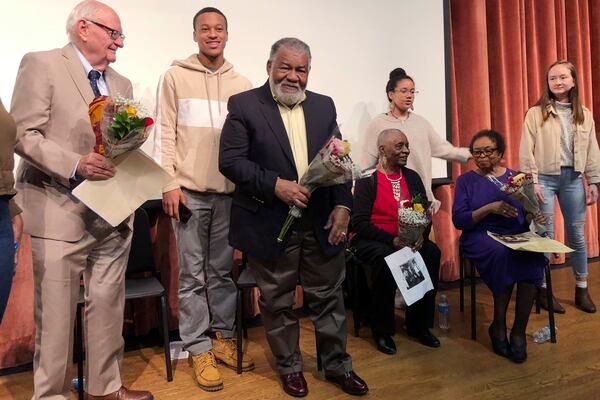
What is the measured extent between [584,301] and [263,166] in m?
2.63

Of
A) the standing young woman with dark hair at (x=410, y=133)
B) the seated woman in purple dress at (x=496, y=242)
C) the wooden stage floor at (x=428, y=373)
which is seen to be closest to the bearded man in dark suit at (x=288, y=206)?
the wooden stage floor at (x=428, y=373)

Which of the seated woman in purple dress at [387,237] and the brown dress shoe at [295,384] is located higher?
the seated woman in purple dress at [387,237]

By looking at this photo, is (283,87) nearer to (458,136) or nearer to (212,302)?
(212,302)

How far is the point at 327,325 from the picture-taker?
2.42 metres

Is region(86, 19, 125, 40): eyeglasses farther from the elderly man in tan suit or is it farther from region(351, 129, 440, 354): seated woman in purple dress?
region(351, 129, 440, 354): seated woman in purple dress

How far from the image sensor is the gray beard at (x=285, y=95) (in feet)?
7.34

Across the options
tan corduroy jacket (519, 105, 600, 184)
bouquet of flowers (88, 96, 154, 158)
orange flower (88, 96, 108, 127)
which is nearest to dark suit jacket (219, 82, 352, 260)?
bouquet of flowers (88, 96, 154, 158)

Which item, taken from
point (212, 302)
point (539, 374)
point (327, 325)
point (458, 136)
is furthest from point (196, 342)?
point (458, 136)

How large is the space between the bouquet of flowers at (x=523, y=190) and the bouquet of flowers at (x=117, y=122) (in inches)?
75.7

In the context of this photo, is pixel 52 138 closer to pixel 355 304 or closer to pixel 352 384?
pixel 352 384

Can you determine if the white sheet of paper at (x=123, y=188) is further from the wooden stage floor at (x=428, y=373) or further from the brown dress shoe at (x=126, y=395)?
the wooden stage floor at (x=428, y=373)

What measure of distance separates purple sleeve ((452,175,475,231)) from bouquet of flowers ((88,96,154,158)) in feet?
6.22

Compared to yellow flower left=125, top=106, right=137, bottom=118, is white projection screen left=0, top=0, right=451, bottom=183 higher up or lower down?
higher up

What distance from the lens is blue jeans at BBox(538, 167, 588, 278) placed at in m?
3.70
